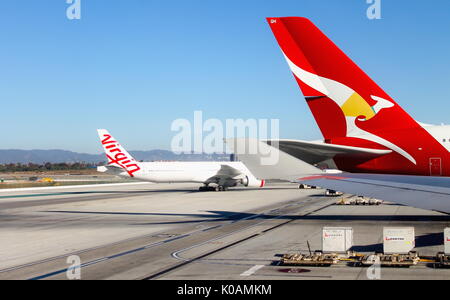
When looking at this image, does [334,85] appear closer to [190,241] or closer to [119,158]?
[190,241]

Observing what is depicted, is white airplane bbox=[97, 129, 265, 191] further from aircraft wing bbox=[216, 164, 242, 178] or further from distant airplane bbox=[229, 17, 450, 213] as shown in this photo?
distant airplane bbox=[229, 17, 450, 213]

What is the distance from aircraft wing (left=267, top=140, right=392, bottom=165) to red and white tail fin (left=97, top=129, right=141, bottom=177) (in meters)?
54.5

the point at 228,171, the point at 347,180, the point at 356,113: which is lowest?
the point at 228,171

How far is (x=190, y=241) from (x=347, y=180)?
9.25m

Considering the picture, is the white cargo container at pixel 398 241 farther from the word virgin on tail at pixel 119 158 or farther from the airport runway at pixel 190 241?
the word virgin on tail at pixel 119 158

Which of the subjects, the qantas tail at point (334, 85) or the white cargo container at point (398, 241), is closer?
the white cargo container at point (398, 241)

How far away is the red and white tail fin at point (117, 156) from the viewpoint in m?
71.6

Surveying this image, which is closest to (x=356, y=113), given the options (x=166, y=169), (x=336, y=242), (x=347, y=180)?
(x=336, y=242)

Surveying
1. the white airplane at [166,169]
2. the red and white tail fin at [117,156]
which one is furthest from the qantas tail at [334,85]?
the red and white tail fin at [117,156]

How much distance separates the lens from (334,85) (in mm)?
20938

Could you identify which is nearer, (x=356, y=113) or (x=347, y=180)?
(x=347, y=180)

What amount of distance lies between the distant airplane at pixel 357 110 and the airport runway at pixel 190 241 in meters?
3.26

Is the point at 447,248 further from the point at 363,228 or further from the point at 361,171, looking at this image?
the point at 363,228
